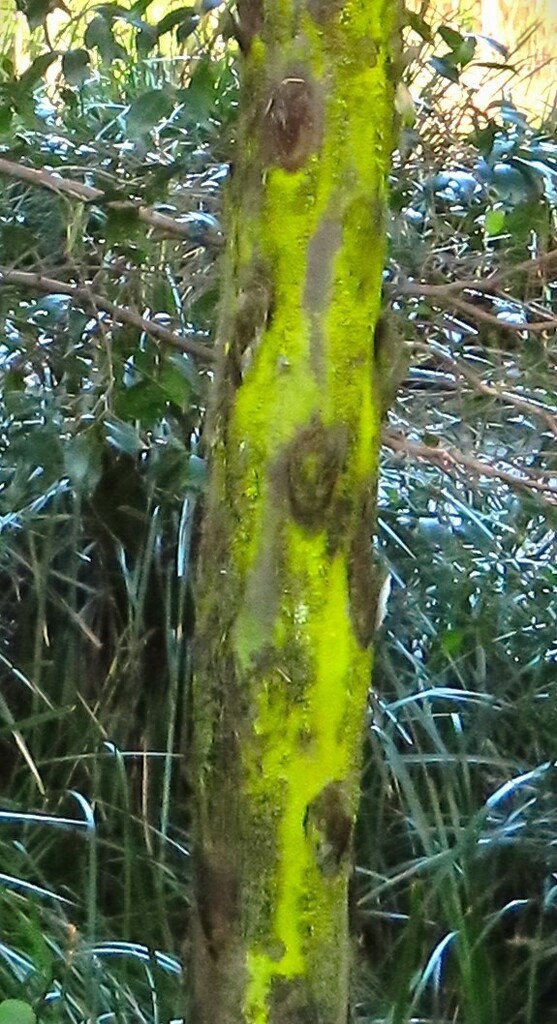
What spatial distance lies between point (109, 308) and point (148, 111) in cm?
13

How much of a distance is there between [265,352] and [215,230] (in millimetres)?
417

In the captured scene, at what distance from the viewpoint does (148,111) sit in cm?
81

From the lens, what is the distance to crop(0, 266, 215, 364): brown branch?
0.82 meters

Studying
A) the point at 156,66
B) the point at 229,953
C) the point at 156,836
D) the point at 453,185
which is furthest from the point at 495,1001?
the point at 156,66

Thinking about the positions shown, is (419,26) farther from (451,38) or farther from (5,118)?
(5,118)

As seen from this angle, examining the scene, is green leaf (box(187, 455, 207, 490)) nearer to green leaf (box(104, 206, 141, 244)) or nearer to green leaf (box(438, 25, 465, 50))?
green leaf (box(104, 206, 141, 244))

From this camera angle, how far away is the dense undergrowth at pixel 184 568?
33.2 inches

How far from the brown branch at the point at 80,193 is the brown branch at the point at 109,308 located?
6 cm

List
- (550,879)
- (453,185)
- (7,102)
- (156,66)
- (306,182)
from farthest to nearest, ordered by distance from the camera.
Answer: (156,66)
(453,185)
(550,879)
(7,102)
(306,182)

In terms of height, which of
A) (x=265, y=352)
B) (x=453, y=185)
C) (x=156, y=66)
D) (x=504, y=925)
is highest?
(x=156, y=66)

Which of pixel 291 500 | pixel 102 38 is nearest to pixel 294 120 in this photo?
pixel 291 500

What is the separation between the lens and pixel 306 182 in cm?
50

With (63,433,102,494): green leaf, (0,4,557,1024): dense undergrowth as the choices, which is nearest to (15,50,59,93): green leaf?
(0,4,557,1024): dense undergrowth

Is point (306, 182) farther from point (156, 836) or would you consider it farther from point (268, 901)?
point (156, 836)
